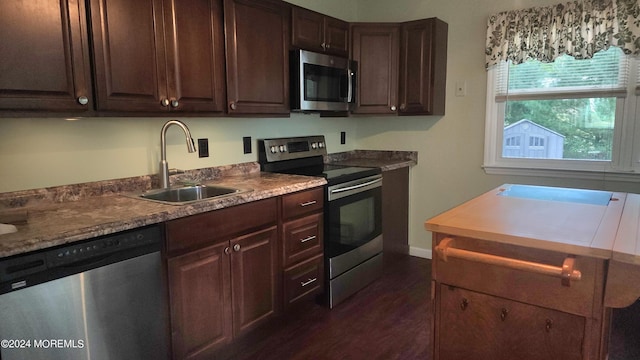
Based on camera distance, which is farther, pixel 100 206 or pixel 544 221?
pixel 100 206

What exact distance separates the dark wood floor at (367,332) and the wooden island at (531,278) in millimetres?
711

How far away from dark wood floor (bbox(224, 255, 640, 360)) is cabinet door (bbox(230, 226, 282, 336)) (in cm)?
20

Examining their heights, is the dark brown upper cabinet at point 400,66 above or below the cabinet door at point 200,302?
above

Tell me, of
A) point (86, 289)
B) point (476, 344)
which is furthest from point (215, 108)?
point (476, 344)

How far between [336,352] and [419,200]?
6.22ft

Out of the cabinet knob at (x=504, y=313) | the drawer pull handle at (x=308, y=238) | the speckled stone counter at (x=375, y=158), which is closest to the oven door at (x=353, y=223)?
the drawer pull handle at (x=308, y=238)

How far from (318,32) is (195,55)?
1.09 m

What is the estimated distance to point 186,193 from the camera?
237 cm

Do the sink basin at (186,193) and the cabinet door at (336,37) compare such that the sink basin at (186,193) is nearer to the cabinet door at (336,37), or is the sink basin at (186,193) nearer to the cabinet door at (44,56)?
the cabinet door at (44,56)

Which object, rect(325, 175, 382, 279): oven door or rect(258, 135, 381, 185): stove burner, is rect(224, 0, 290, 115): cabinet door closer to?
rect(258, 135, 381, 185): stove burner

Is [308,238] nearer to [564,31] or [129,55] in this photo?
[129,55]

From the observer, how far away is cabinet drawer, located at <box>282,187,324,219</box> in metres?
2.39

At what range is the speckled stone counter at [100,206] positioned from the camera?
143cm

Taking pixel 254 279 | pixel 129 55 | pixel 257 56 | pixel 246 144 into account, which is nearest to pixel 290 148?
pixel 246 144
